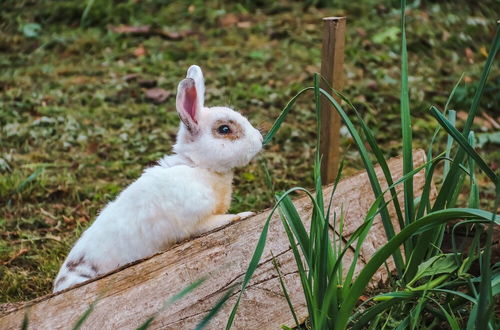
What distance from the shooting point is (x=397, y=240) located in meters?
2.12

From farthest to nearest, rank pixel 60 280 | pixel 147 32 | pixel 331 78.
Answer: pixel 147 32
pixel 331 78
pixel 60 280

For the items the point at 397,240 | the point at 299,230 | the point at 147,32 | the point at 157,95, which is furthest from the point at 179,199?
the point at 147,32

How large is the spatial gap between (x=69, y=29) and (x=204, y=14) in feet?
3.95

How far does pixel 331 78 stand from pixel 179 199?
37.7 inches

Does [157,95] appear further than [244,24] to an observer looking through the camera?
No

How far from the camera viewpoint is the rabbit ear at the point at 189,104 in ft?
9.30

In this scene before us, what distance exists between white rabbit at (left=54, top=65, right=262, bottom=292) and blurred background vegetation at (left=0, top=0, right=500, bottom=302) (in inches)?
28.4

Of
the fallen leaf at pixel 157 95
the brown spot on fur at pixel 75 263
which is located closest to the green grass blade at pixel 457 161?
the brown spot on fur at pixel 75 263

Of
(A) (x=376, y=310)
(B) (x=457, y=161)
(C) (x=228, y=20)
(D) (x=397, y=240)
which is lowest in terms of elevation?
(A) (x=376, y=310)

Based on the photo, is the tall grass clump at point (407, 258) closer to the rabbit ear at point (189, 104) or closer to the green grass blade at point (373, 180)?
the green grass blade at point (373, 180)

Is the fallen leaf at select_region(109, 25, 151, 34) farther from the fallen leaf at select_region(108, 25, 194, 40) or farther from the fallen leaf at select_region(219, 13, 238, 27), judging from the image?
the fallen leaf at select_region(219, 13, 238, 27)

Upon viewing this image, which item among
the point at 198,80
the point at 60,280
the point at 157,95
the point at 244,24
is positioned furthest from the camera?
the point at 244,24

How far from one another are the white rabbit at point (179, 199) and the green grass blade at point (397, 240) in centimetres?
75

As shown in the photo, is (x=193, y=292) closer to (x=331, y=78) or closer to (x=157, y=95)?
(x=331, y=78)
